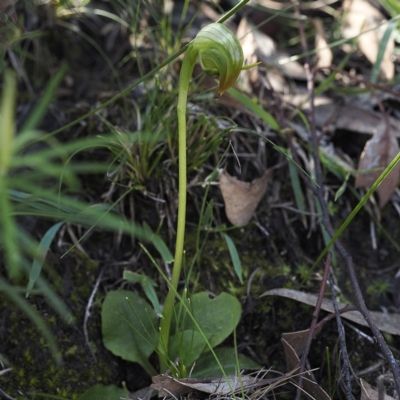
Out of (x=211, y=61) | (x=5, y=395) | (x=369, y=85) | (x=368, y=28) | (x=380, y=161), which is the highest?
(x=211, y=61)

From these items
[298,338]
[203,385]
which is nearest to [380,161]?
[298,338]

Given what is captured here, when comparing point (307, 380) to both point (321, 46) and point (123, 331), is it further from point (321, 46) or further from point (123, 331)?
point (321, 46)

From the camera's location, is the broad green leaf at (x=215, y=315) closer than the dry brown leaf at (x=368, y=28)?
Yes

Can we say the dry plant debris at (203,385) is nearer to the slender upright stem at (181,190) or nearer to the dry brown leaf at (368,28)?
the slender upright stem at (181,190)

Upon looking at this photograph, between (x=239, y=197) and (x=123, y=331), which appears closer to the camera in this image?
(x=123, y=331)

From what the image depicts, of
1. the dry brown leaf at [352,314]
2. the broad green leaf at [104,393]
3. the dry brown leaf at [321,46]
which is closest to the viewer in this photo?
the broad green leaf at [104,393]

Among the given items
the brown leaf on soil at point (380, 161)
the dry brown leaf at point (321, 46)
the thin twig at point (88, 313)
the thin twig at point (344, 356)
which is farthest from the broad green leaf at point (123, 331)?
the dry brown leaf at point (321, 46)

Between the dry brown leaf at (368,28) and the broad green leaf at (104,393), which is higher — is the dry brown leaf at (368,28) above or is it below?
Answer: above
